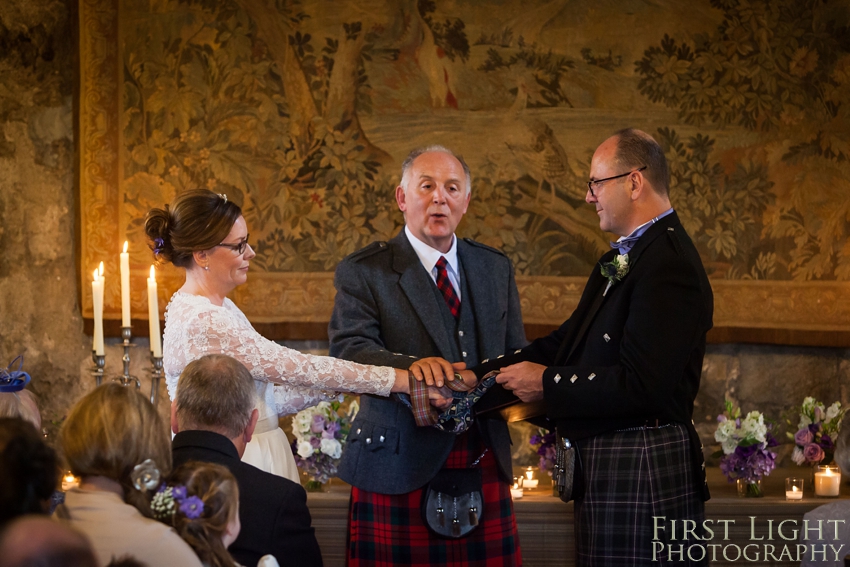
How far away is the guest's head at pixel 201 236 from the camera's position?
9.86 ft

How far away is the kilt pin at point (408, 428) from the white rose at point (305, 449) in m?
0.65

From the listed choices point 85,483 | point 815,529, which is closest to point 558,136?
point 815,529

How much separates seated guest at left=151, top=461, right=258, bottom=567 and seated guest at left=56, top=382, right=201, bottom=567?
0.12 ft

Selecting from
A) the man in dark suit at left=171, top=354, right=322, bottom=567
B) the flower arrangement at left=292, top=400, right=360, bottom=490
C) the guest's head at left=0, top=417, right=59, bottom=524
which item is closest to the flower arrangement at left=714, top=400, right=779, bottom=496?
the flower arrangement at left=292, top=400, right=360, bottom=490

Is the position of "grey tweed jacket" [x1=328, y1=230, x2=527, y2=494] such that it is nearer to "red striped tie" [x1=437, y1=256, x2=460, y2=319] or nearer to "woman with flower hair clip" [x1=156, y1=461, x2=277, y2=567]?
"red striped tie" [x1=437, y1=256, x2=460, y2=319]

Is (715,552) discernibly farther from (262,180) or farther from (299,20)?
(299,20)

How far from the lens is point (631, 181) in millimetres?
2963

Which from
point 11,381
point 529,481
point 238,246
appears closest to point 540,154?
point 529,481

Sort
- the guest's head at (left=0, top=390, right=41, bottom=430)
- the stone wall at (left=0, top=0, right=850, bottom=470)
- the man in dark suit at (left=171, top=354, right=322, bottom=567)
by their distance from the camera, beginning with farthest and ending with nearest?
1. the stone wall at (left=0, top=0, right=850, bottom=470)
2. the guest's head at (left=0, top=390, right=41, bottom=430)
3. the man in dark suit at (left=171, top=354, right=322, bottom=567)

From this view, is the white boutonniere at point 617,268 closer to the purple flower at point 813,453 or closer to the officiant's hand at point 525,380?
the officiant's hand at point 525,380

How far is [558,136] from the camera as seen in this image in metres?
4.80

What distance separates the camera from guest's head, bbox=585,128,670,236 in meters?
2.96

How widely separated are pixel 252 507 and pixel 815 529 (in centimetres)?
163

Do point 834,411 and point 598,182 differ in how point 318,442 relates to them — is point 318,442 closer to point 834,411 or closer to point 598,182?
point 598,182
